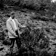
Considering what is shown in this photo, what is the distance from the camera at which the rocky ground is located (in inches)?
189

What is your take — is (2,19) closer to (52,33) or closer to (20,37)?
(52,33)

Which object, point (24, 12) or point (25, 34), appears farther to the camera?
point (24, 12)

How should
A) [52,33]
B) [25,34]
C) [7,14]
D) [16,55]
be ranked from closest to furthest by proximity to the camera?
[16,55] < [25,34] < [52,33] < [7,14]

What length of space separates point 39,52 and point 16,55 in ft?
A: 2.64

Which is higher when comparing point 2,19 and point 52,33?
point 2,19

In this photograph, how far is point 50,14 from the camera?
1191cm

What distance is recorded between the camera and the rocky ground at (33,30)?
15.8 feet

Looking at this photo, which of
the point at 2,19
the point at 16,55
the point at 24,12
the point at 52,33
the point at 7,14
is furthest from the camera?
the point at 24,12

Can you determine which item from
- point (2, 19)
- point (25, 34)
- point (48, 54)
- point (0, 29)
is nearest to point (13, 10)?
point (2, 19)

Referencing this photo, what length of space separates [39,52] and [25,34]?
98cm

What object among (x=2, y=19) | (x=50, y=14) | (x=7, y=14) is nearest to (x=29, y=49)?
(x=2, y=19)

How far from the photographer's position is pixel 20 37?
5.04 meters

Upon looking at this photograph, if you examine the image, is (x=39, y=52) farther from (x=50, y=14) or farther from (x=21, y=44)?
(x=50, y=14)

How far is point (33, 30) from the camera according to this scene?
5520 millimetres
